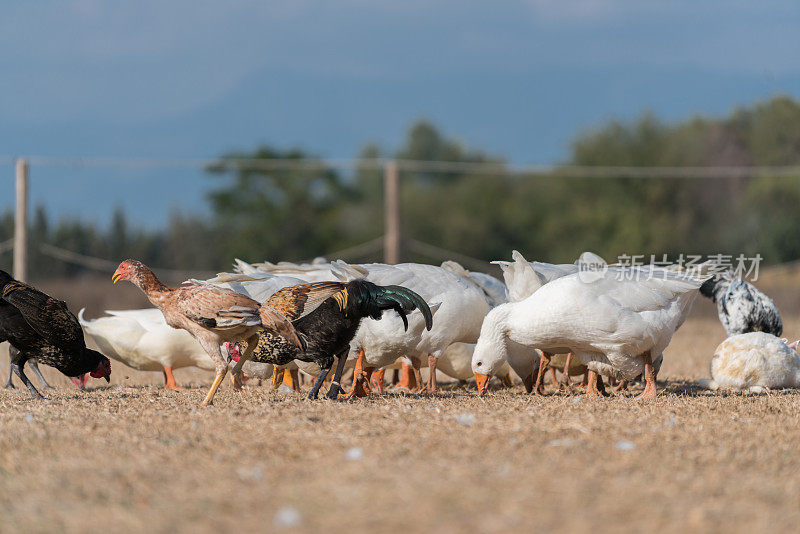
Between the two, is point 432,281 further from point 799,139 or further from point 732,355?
point 799,139

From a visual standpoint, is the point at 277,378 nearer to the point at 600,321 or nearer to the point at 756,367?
A: the point at 600,321

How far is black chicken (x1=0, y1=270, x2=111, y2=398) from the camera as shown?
18.5 feet

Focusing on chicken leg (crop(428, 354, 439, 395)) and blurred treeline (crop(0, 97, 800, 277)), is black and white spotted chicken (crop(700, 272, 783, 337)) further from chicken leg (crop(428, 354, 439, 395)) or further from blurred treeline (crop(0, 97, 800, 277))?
blurred treeline (crop(0, 97, 800, 277))

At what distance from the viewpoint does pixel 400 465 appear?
11.0 ft

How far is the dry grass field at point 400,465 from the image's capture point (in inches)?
108

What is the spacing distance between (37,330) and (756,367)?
4647 mm

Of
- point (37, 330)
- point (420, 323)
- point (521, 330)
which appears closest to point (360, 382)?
point (420, 323)

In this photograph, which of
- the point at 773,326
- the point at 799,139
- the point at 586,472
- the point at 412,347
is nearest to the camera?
the point at 586,472

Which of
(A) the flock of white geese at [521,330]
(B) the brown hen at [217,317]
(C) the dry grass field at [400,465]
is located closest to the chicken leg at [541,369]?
Result: (A) the flock of white geese at [521,330]

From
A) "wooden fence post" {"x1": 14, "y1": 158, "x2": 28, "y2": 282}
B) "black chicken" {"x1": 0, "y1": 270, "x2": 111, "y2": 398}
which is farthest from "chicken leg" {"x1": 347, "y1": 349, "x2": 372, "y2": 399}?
"wooden fence post" {"x1": 14, "y1": 158, "x2": 28, "y2": 282}

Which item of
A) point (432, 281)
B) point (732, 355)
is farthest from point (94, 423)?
point (732, 355)

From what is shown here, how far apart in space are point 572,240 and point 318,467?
2842cm

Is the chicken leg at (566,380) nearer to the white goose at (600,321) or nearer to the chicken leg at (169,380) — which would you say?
the white goose at (600,321)

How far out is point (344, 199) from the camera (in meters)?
34.4
